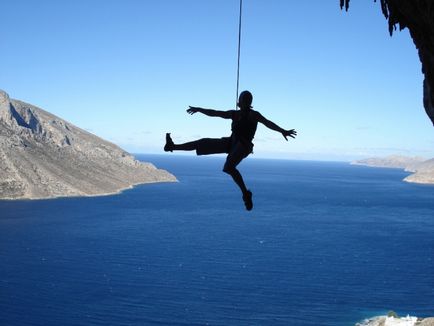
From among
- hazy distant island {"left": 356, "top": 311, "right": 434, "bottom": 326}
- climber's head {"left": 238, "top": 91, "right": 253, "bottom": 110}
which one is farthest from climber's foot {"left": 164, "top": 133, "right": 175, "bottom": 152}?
hazy distant island {"left": 356, "top": 311, "right": 434, "bottom": 326}

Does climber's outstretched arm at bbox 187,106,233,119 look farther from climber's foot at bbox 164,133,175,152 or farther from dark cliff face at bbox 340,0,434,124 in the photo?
dark cliff face at bbox 340,0,434,124

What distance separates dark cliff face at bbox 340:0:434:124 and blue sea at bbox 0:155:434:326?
53.2 m

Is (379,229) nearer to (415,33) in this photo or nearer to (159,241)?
(159,241)

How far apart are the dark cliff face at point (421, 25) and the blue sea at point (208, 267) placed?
53.2 meters

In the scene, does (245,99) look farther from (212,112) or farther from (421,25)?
(421,25)

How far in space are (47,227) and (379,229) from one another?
9368 centimetres

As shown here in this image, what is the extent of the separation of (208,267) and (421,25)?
78.3 meters

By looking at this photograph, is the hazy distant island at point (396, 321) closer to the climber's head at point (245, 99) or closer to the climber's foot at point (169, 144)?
the climber's foot at point (169, 144)

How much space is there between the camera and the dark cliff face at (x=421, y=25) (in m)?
10.7

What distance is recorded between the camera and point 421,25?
1130cm

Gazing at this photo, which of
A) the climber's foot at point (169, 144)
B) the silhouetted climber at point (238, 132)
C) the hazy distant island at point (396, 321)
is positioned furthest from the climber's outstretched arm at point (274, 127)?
the hazy distant island at point (396, 321)

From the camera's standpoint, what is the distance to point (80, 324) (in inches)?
2330

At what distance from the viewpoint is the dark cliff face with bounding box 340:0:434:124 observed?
1067cm

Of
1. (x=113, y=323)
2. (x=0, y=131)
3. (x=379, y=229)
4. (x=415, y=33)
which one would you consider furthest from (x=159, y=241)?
(x=0, y=131)
